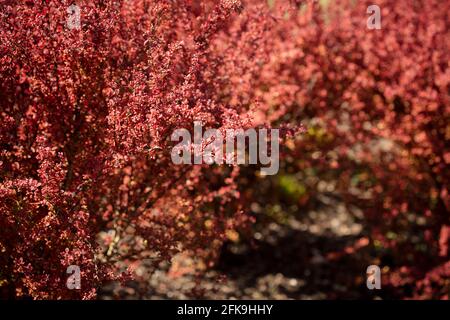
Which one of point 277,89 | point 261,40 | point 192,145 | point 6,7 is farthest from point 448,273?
point 6,7

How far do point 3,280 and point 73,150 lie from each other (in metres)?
1.00

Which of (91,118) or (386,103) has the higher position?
(386,103)

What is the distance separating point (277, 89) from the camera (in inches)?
203

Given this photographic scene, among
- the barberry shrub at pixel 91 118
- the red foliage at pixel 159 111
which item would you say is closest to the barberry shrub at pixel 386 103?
the red foliage at pixel 159 111

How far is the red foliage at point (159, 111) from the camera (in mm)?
3238

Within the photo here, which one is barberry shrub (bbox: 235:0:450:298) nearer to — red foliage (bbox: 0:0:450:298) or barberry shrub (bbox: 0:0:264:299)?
red foliage (bbox: 0:0:450:298)

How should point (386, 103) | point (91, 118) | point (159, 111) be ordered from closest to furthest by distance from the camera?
point (159, 111)
point (91, 118)
point (386, 103)

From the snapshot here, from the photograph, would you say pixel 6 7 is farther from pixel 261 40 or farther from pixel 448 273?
pixel 448 273

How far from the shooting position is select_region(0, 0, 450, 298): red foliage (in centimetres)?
324

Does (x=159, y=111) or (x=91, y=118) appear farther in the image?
(x=91, y=118)

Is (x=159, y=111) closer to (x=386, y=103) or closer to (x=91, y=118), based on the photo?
(x=91, y=118)

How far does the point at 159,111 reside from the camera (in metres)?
3.14

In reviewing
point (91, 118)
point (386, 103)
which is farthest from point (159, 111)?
point (386, 103)

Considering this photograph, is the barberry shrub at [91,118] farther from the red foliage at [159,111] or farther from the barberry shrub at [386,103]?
the barberry shrub at [386,103]
